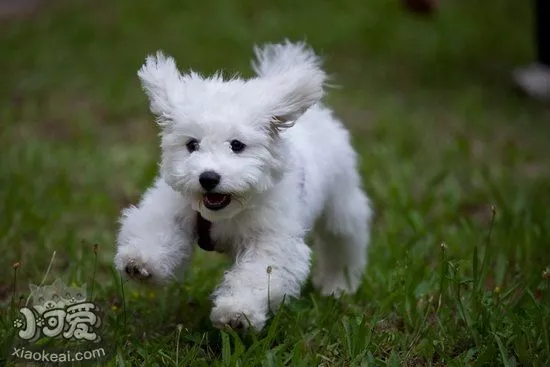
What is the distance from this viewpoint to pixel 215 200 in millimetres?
2979

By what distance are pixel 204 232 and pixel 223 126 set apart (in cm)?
50

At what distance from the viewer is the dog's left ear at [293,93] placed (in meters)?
3.15

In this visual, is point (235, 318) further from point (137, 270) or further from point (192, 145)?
point (192, 145)

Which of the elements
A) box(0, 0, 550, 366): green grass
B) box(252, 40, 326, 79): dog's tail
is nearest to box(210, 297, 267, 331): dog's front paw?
box(0, 0, 550, 366): green grass

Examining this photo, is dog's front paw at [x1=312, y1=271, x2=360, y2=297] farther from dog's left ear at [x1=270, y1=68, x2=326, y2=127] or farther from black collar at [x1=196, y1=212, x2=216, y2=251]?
dog's left ear at [x1=270, y1=68, x2=326, y2=127]

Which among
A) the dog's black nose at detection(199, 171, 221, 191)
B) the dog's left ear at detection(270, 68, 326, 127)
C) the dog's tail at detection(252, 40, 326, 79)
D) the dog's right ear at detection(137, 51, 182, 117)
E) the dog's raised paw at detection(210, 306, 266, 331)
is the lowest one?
the dog's raised paw at detection(210, 306, 266, 331)

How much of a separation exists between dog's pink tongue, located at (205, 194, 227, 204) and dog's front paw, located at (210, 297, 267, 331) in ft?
1.13

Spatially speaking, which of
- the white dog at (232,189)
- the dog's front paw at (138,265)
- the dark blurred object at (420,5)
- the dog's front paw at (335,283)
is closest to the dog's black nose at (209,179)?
the white dog at (232,189)

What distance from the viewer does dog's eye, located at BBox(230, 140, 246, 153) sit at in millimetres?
3010

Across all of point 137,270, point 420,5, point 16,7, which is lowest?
point 137,270

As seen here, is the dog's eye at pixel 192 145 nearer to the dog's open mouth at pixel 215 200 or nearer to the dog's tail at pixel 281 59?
the dog's open mouth at pixel 215 200

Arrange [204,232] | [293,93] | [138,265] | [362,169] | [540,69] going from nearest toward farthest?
1. [138,265]
2. [293,93]
3. [204,232]
4. [362,169]
5. [540,69]

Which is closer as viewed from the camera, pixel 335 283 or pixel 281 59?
pixel 281 59

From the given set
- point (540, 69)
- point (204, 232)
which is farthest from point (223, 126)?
point (540, 69)
